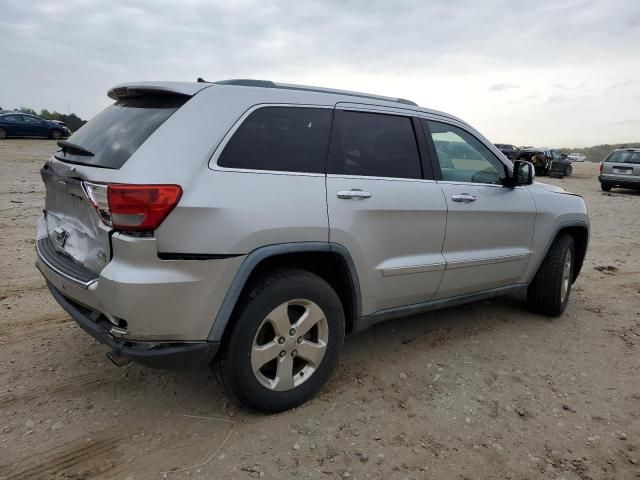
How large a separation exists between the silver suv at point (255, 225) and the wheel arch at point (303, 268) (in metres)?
0.01

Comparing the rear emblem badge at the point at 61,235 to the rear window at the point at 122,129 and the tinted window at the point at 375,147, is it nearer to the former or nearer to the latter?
the rear window at the point at 122,129

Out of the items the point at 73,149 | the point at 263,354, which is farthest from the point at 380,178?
the point at 73,149

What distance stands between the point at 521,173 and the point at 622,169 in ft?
57.0

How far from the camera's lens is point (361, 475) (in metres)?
2.53

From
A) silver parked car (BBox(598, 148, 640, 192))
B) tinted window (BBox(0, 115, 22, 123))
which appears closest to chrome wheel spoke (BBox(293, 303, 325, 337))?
silver parked car (BBox(598, 148, 640, 192))

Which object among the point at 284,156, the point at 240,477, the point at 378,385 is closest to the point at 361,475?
→ the point at 240,477

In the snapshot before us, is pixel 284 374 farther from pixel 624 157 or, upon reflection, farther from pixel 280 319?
pixel 624 157

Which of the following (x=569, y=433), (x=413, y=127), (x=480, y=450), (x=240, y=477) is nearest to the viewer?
(x=240, y=477)

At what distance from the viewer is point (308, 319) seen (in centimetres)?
296

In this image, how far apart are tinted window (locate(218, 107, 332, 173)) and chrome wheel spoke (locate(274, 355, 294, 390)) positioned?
3.54 ft

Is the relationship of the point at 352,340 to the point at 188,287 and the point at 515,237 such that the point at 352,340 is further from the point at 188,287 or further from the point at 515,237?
the point at 188,287

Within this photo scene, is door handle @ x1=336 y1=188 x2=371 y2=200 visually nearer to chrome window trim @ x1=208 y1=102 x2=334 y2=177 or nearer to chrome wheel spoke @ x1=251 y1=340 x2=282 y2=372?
chrome window trim @ x1=208 y1=102 x2=334 y2=177

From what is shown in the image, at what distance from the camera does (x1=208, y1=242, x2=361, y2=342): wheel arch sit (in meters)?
2.62

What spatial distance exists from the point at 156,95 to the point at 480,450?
266 cm
